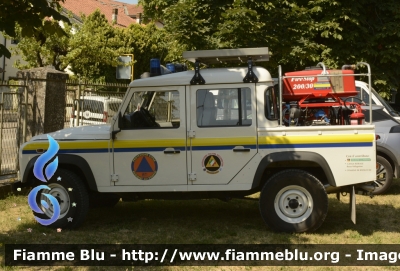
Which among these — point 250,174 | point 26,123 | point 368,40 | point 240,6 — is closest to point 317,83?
point 250,174

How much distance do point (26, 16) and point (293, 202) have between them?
4.20 m

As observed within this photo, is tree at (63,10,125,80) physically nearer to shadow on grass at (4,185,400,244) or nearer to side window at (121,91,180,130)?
shadow on grass at (4,185,400,244)

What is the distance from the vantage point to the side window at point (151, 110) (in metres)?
8.02

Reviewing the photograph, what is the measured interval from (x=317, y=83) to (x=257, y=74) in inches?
37.4

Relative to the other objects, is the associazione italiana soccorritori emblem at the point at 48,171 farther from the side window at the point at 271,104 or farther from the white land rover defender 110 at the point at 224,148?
the side window at the point at 271,104

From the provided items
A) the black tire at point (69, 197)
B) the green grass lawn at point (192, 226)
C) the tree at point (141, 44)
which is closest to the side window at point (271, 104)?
the green grass lawn at point (192, 226)

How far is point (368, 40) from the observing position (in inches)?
754

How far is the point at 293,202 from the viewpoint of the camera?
7816 millimetres

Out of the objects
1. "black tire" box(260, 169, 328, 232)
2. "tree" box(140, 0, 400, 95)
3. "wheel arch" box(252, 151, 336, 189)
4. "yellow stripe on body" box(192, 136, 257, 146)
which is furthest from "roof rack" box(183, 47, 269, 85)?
"tree" box(140, 0, 400, 95)

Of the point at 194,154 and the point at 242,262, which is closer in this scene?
the point at 242,262

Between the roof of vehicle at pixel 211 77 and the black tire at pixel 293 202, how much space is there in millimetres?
1389

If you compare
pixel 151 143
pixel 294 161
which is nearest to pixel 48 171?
pixel 151 143

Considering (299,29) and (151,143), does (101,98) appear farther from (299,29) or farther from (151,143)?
(299,29)

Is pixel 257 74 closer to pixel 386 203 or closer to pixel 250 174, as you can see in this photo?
pixel 250 174
